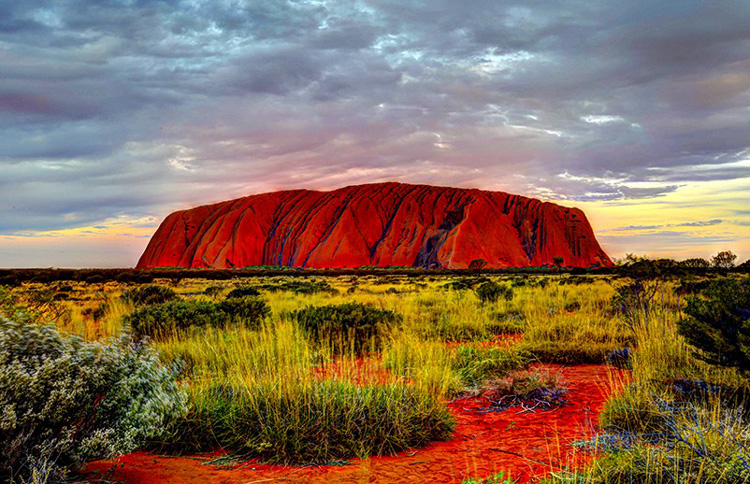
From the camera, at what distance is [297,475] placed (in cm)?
380

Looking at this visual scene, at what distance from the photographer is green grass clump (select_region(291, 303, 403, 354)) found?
9133mm

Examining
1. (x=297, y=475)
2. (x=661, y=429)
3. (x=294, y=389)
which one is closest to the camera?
(x=297, y=475)

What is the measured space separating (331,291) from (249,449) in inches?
735

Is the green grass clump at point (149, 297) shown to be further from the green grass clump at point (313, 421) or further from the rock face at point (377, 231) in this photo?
the rock face at point (377, 231)

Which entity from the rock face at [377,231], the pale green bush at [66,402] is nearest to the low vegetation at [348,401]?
the pale green bush at [66,402]

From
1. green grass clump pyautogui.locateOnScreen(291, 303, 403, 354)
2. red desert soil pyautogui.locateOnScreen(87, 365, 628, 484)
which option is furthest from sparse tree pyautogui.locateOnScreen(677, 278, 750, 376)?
green grass clump pyautogui.locateOnScreen(291, 303, 403, 354)

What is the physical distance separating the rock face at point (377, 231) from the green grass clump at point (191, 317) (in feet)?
197

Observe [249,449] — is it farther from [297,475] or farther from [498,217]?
[498,217]

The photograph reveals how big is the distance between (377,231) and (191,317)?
73.5 m

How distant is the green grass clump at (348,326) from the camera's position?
913 centimetres

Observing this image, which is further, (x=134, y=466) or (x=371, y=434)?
(x=371, y=434)

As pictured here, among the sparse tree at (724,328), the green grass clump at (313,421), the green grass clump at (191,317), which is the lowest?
the green grass clump at (313,421)

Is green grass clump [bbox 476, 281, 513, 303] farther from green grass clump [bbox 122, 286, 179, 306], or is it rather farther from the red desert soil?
the red desert soil

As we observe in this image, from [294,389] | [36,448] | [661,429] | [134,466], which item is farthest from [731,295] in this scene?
Answer: [36,448]
